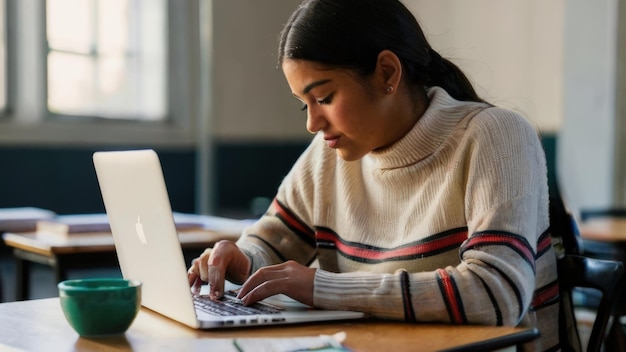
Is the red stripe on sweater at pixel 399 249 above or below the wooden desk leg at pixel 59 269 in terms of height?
above

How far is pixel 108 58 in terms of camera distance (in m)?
4.87

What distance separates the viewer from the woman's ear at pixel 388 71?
1396 millimetres

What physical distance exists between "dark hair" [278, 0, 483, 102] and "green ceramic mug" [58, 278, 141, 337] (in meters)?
0.49

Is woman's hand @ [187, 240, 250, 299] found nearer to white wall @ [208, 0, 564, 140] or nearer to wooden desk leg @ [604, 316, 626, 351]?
wooden desk leg @ [604, 316, 626, 351]

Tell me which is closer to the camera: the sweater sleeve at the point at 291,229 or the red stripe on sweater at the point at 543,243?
the red stripe on sweater at the point at 543,243

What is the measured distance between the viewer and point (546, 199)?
1.39 meters

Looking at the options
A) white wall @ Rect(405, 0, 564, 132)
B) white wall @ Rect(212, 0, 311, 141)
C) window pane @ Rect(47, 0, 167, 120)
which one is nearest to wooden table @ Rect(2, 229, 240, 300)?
window pane @ Rect(47, 0, 167, 120)

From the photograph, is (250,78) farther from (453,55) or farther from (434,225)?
(434,225)

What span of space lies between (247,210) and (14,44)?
66.6 inches

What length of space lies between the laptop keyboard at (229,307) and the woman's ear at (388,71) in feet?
1.40

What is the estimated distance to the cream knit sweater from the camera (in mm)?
1196

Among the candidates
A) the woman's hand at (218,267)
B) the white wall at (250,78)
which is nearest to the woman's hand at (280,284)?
the woman's hand at (218,267)

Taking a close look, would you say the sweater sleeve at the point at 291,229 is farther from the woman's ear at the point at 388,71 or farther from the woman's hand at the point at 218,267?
the woman's ear at the point at 388,71

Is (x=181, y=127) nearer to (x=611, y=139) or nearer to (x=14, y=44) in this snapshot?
(x=14, y=44)
